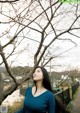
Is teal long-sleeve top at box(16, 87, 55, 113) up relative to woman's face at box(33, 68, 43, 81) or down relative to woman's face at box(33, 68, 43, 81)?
down

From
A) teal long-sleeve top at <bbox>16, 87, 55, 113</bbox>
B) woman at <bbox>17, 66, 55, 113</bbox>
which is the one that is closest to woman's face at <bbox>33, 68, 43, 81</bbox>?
woman at <bbox>17, 66, 55, 113</bbox>

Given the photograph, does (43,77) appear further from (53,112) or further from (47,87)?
(53,112)

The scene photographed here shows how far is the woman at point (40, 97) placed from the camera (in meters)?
3.20

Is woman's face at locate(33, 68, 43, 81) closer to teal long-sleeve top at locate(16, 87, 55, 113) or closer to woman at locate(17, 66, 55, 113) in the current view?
woman at locate(17, 66, 55, 113)

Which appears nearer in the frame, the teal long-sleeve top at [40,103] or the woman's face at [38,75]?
the teal long-sleeve top at [40,103]

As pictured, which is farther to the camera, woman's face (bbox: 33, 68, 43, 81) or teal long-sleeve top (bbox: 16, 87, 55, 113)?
woman's face (bbox: 33, 68, 43, 81)

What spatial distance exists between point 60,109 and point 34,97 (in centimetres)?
51

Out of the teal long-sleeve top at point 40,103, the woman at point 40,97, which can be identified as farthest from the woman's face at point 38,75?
the teal long-sleeve top at point 40,103

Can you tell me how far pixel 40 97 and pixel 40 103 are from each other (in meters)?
0.07

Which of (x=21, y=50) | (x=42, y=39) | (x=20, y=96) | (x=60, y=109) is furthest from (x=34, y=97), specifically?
(x=20, y=96)

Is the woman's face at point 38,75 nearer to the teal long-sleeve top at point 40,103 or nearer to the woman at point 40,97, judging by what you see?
the woman at point 40,97

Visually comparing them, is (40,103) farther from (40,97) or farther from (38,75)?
(38,75)

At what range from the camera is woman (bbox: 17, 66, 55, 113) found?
320cm

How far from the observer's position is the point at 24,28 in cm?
765
